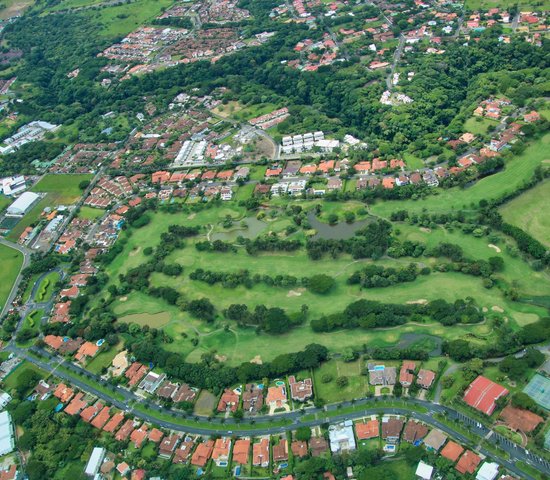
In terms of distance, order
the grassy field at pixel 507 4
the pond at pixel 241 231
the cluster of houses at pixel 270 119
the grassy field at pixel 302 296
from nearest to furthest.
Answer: the grassy field at pixel 302 296
the pond at pixel 241 231
the cluster of houses at pixel 270 119
the grassy field at pixel 507 4

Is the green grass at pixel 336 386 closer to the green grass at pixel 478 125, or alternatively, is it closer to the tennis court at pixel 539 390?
the tennis court at pixel 539 390

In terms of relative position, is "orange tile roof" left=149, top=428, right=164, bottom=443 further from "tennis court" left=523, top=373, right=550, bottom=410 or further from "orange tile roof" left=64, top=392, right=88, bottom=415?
"tennis court" left=523, top=373, right=550, bottom=410

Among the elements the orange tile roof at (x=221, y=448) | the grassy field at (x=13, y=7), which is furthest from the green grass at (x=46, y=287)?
the grassy field at (x=13, y=7)

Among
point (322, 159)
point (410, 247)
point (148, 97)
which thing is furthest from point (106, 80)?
point (410, 247)

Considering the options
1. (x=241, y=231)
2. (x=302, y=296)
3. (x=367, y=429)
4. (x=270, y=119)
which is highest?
(x=367, y=429)

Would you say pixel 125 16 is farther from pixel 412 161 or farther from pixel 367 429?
pixel 367 429

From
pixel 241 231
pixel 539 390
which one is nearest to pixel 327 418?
pixel 539 390
